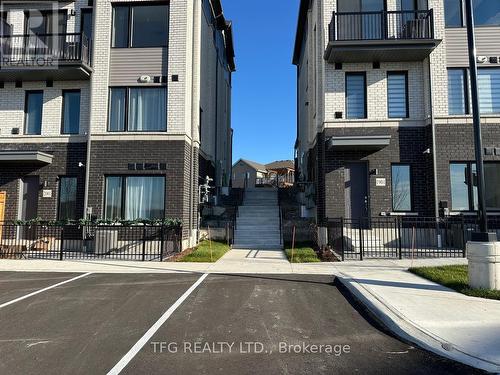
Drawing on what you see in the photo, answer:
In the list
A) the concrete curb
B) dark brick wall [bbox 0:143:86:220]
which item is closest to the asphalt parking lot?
the concrete curb

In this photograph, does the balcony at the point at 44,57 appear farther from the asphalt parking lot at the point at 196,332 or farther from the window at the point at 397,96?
the window at the point at 397,96

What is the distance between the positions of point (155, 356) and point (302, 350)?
5.67 feet

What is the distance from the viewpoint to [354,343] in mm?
4797

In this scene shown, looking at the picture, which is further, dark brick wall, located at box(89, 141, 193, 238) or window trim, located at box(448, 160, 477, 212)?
dark brick wall, located at box(89, 141, 193, 238)

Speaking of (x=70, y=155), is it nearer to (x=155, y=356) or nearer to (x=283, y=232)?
(x=283, y=232)

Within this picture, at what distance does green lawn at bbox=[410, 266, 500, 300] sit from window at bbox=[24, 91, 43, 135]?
15.2 meters

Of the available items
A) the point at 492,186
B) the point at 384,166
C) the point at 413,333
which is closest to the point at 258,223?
the point at 384,166

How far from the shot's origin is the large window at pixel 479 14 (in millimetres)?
14906

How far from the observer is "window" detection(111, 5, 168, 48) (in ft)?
50.6

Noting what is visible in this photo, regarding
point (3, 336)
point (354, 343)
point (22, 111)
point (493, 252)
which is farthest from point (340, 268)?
point (22, 111)

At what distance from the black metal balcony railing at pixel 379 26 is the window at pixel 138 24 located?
22.7 feet

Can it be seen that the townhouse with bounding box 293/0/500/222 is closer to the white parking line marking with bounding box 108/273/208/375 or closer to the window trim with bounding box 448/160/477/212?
the window trim with bounding box 448/160/477/212

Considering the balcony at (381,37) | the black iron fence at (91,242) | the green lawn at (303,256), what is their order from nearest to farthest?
the green lawn at (303,256) < the black iron fence at (91,242) < the balcony at (381,37)

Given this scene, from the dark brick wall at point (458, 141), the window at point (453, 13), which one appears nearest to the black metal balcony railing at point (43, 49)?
the dark brick wall at point (458, 141)
